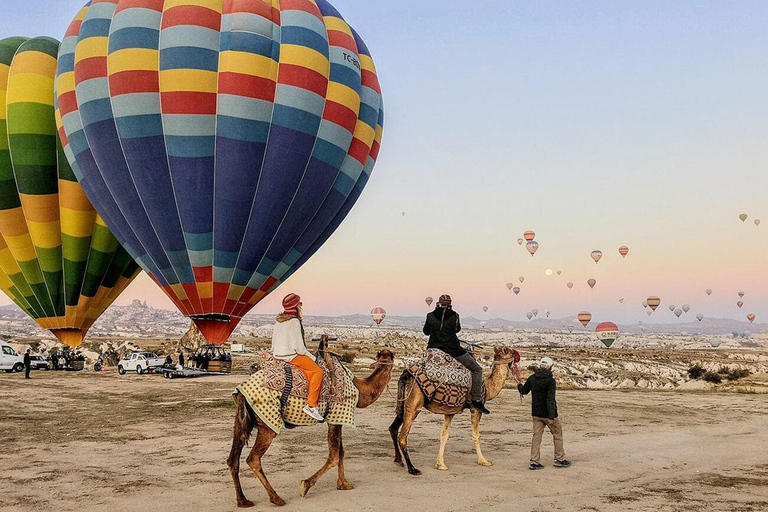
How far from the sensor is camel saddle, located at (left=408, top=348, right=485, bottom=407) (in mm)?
10922

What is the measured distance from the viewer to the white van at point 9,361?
36312mm

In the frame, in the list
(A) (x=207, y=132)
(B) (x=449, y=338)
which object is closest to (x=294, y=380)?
(B) (x=449, y=338)

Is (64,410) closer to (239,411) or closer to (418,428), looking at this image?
(418,428)

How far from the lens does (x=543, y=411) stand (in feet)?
36.2

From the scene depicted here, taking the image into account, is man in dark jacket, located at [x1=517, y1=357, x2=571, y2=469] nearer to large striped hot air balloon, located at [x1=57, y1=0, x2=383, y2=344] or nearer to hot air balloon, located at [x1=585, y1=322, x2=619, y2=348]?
large striped hot air balloon, located at [x1=57, y1=0, x2=383, y2=344]

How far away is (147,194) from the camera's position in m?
19.3

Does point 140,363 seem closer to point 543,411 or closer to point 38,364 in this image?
point 38,364

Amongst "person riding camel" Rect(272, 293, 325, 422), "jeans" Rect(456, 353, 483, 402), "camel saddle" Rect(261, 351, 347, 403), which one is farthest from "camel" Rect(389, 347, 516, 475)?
"person riding camel" Rect(272, 293, 325, 422)

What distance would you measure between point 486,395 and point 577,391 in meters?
17.8

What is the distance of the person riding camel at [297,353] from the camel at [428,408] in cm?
210

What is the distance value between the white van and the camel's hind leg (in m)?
33.8

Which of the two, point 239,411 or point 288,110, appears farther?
point 288,110

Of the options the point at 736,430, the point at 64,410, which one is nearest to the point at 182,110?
the point at 64,410

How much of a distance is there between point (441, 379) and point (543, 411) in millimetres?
1871
